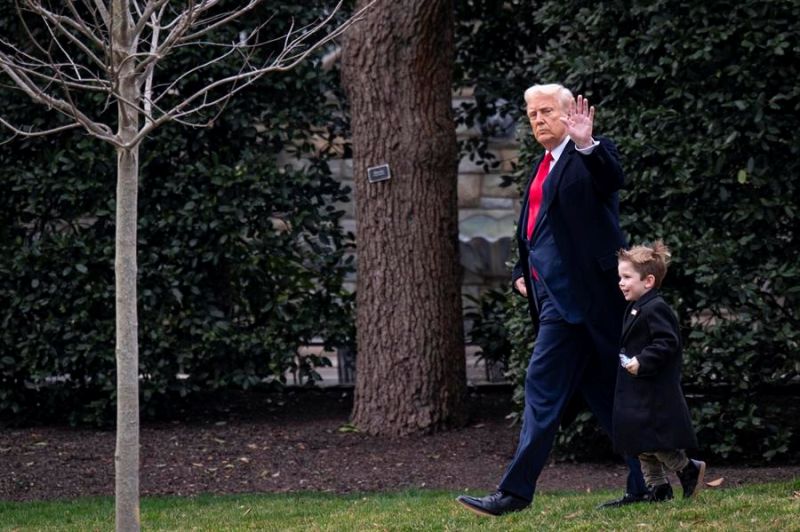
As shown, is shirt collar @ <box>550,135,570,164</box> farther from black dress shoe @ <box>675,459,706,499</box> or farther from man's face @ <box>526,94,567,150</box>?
black dress shoe @ <box>675,459,706,499</box>

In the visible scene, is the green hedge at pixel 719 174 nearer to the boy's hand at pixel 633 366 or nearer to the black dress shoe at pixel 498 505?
the boy's hand at pixel 633 366

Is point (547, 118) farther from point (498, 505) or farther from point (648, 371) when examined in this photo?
point (498, 505)

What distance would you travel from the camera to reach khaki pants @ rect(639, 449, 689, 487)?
5570 mm

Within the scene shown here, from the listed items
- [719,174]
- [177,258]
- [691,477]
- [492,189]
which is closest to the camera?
[691,477]

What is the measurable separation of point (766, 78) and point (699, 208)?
86 centimetres

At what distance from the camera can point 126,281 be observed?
16.1 feet

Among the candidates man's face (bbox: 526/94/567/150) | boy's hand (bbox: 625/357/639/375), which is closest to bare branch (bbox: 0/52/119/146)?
man's face (bbox: 526/94/567/150)

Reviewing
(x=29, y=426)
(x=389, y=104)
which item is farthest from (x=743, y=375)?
(x=29, y=426)

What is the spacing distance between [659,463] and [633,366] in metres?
0.63

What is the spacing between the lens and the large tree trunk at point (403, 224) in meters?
8.72

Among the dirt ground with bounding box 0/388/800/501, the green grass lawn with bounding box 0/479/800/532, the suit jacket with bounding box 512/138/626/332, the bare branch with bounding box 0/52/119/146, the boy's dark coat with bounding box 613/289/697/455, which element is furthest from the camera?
the dirt ground with bounding box 0/388/800/501

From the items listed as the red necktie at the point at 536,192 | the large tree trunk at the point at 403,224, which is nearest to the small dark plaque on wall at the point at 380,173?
Answer: the large tree trunk at the point at 403,224

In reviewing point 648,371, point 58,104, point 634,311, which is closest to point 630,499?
point 648,371

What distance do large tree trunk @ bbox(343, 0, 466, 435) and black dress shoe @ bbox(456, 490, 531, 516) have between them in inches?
120
